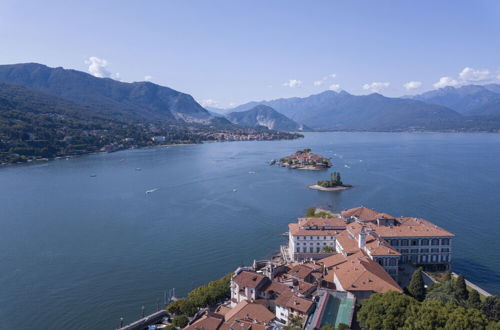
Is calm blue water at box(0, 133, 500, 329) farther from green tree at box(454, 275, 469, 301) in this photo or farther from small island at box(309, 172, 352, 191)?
green tree at box(454, 275, 469, 301)

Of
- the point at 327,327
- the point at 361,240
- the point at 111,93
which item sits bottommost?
the point at 327,327

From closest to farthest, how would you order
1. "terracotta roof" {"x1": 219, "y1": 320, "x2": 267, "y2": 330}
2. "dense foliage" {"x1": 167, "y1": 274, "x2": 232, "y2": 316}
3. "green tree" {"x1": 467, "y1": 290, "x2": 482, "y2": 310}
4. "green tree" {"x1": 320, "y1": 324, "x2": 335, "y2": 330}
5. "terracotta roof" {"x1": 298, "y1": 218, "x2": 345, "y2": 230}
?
"green tree" {"x1": 320, "y1": 324, "x2": 335, "y2": 330} → "terracotta roof" {"x1": 219, "y1": 320, "x2": 267, "y2": 330} → "green tree" {"x1": 467, "y1": 290, "x2": 482, "y2": 310} → "dense foliage" {"x1": 167, "y1": 274, "x2": 232, "y2": 316} → "terracotta roof" {"x1": 298, "y1": 218, "x2": 345, "y2": 230}

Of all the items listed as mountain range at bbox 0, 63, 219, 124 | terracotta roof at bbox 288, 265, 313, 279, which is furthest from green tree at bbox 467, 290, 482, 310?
mountain range at bbox 0, 63, 219, 124

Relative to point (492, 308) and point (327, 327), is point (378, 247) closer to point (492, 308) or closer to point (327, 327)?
point (492, 308)

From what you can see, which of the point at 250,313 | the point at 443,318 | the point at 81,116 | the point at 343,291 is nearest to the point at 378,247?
the point at 343,291

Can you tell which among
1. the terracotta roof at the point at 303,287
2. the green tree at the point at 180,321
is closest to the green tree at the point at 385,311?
the terracotta roof at the point at 303,287

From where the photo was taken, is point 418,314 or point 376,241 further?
point 376,241

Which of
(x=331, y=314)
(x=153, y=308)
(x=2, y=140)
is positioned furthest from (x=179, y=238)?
(x=2, y=140)
